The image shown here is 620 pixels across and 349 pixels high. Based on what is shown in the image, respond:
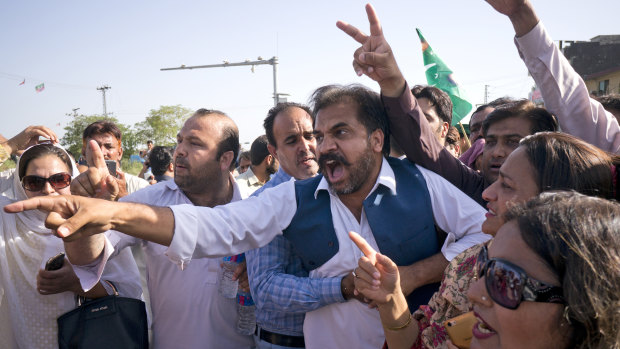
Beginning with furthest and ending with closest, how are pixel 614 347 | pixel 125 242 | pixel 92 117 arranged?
1. pixel 92 117
2. pixel 125 242
3. pixel 614 347

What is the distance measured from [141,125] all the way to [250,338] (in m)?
60.9

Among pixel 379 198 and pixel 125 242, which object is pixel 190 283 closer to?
pixel 125 242

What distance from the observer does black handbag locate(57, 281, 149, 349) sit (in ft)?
7.82

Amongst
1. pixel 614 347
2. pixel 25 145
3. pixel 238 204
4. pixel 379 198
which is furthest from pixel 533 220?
pixel 25 145

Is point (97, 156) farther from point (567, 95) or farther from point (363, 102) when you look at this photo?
point (567, 95)

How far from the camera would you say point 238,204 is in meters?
2.24

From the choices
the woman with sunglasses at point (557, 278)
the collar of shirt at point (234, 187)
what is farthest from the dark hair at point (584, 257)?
the collar of shirt at point (234, 187)

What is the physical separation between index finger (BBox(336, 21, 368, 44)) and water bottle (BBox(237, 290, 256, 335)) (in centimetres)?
176

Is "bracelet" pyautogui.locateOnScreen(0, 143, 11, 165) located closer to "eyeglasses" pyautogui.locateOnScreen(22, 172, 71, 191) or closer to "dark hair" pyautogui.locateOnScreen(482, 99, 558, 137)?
"eyeglasses" pyautogui.locateOnScreen(22, 172, 71, 191)

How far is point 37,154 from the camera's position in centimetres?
282

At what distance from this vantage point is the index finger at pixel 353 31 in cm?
236

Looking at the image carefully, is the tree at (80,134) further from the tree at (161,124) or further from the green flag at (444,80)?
the green flag at (444,80)

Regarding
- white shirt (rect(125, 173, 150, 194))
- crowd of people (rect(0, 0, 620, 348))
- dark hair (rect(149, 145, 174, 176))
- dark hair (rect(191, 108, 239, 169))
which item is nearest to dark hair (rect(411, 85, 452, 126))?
crowd of people (rect(0, 0, 620, 348))

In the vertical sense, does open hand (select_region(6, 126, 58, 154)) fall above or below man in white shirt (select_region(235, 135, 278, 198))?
above
